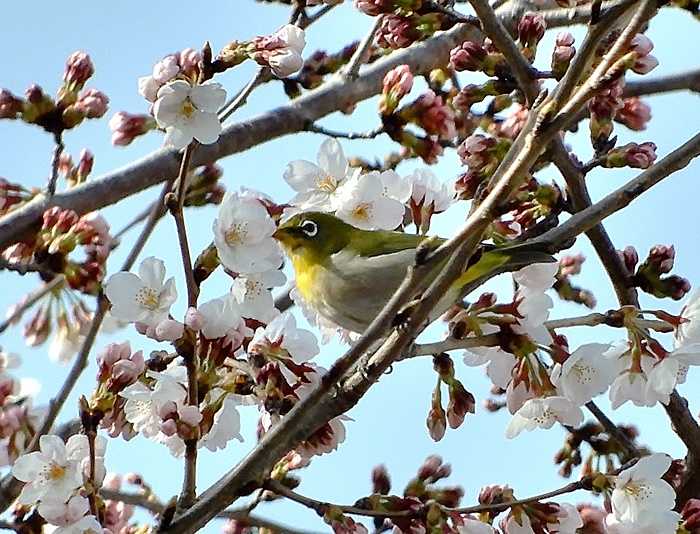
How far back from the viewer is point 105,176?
10.5 feet

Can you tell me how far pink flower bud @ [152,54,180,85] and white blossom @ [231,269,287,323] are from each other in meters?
0.49

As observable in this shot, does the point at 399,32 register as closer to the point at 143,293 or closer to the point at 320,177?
the point at 320,177

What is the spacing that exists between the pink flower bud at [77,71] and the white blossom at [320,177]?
0.67 m

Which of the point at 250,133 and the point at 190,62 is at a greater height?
the point at 250,133

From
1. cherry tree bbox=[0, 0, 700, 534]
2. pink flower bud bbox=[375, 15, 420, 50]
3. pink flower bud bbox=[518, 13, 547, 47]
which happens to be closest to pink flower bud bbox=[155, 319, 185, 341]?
cherry tree bbox=[0, 0, 700, 534]

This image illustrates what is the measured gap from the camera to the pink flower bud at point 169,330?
1969 millimetres

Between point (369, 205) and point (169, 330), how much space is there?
0.82 m

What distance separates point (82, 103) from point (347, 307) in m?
0.97

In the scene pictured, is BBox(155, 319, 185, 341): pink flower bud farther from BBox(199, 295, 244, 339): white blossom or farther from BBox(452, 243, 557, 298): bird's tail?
BBox(452, 243, 557, 298): bird's tail

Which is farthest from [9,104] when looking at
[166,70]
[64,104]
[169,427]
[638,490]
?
[638,490]

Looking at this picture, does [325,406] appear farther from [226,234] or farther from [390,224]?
[390,224]

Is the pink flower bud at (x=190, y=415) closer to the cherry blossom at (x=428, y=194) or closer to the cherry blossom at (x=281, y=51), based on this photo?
the cherry blossom at (x=281, y=51)

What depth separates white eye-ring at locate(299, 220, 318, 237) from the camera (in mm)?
2892

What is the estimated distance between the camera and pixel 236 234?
2.21 meters
